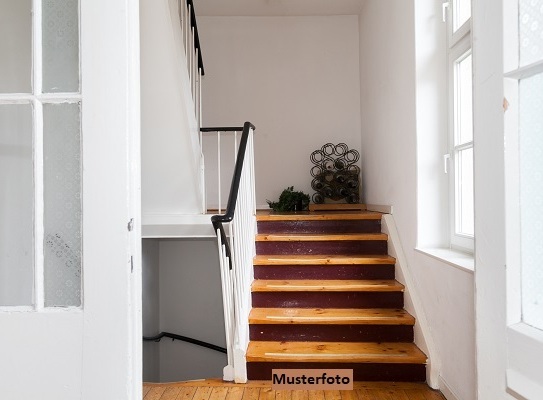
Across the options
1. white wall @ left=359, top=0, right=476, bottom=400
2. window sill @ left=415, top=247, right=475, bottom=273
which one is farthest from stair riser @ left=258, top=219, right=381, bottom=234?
window sill @ left=415, top=247, right=475, bottom=273

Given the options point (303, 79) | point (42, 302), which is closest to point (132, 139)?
point (42, 302)

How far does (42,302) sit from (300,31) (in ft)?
15.2

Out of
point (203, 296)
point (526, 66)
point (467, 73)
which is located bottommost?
point (203, 296)

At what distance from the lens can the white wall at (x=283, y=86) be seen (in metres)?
5.02

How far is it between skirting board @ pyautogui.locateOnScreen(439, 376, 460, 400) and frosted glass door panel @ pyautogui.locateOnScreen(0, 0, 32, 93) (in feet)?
7.37

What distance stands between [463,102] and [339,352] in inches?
63.1

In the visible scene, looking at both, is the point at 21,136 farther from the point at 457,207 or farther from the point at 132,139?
the point at 457,207

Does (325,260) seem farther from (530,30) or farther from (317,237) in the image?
(530,30)

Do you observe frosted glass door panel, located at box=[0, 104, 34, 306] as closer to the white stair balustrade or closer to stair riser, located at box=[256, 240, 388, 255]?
the white stair balustrade

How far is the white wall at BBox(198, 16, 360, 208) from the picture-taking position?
5.02 m

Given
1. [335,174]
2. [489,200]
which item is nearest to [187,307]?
[335,174]

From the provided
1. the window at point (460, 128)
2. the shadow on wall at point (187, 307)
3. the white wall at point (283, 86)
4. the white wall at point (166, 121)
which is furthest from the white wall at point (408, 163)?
the shadow on wall at point (187, 307)

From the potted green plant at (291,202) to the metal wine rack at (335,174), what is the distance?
0.77 ft

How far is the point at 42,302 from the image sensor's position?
1.15 metres
